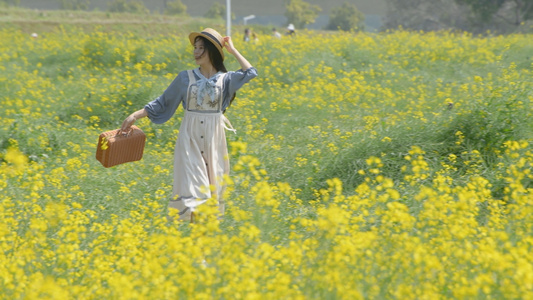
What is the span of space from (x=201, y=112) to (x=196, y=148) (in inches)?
10.0

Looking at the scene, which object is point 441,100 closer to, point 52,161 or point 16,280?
point 52,161

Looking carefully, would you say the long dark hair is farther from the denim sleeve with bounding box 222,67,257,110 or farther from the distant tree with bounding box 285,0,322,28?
the distant tree with bounding box 285,0,322,28

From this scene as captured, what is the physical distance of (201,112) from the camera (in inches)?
168

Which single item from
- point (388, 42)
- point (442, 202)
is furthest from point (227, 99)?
point (388, 42)

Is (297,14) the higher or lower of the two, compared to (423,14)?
lower

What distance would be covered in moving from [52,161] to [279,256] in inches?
168

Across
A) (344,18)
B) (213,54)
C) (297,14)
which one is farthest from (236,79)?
(344,18)

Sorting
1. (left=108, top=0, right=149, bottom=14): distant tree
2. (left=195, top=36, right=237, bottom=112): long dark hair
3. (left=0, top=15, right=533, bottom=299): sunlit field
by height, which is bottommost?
(left=108, top=0, right=149, bottom=14): distant tree

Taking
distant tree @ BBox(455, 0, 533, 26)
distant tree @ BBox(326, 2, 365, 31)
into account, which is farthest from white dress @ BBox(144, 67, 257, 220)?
distant tree @ BBox(326, 2, 365, 31)

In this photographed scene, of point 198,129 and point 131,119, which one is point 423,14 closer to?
point 198,129

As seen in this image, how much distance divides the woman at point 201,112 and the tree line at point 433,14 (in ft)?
40.2

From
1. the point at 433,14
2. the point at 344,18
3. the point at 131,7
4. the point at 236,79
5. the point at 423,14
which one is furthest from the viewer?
the point at 131,7

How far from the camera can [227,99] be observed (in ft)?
14.2

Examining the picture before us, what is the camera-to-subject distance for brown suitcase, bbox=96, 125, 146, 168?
436cm
